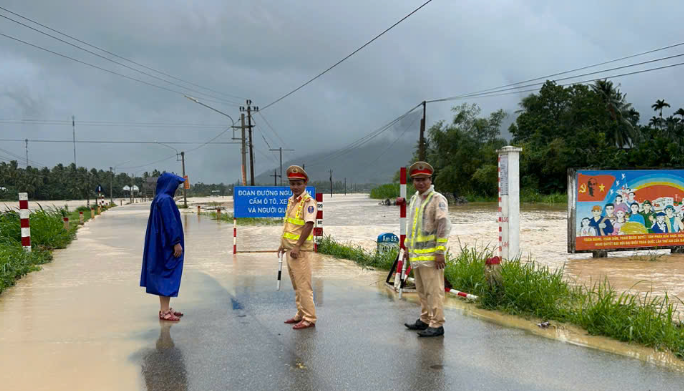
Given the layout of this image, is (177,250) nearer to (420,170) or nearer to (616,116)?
(420,170)

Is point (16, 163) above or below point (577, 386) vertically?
above

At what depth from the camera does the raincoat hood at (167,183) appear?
6.17 metres

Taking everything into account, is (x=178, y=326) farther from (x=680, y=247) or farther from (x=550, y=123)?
(x=550, y=123)

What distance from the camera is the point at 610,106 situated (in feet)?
213

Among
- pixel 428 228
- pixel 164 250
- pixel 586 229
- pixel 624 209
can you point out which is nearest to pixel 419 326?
pixel 428 228

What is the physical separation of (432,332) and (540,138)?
2377 inches

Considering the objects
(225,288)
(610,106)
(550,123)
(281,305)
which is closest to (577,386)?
(281,305)

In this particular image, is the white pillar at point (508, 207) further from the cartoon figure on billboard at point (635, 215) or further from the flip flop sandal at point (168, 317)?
the cartoon figure on billboard at point (635, 215)

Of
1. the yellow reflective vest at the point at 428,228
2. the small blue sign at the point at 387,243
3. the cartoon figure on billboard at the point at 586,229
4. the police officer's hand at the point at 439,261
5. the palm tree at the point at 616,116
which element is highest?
the palm tree at the point at 616,116

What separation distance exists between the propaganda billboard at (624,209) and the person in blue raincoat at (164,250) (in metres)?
8.80

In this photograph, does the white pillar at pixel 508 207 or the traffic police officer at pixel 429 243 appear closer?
the traffic police officer at pixel 429 243

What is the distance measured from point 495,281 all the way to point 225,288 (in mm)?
4127

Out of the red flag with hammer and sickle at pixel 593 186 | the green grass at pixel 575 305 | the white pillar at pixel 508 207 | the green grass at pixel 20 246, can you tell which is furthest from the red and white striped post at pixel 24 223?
the red flag with hammer and sickle at pixel 593 186

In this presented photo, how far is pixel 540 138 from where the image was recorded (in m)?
60.8
